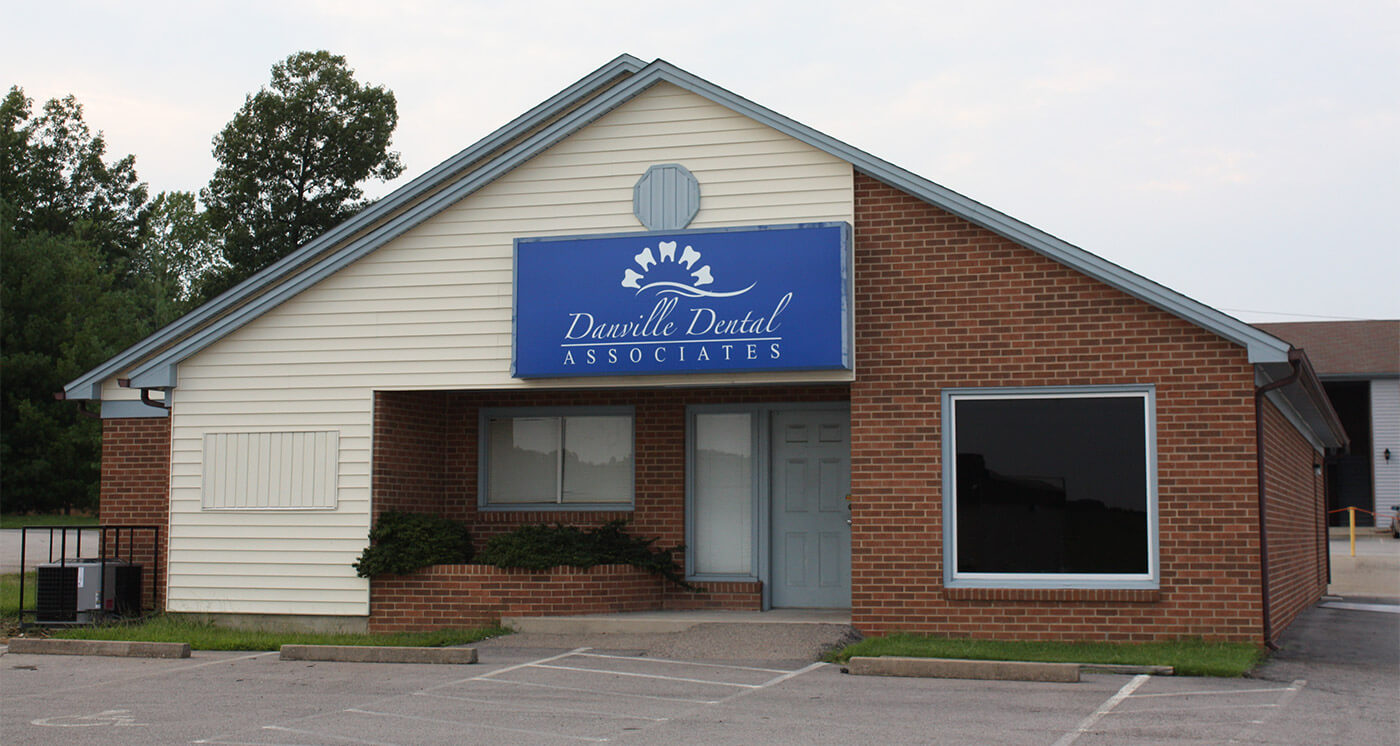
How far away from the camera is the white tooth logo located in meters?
13.4

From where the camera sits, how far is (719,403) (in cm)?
1534

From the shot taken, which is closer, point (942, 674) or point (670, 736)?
point (670, 736)

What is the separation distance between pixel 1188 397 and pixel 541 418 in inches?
286

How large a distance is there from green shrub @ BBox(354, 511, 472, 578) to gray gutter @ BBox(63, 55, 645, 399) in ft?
9.90

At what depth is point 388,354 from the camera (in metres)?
14.5

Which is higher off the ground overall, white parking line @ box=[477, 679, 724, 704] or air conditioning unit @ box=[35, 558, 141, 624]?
air conditioning unit @ box=[35, 558, 141, 624]

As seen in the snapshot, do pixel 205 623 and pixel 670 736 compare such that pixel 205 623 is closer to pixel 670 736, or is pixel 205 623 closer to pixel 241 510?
pixel 241 510

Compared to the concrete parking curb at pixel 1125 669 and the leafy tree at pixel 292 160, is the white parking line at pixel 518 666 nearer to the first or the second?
the concrete parking curb at pixel 1125 669

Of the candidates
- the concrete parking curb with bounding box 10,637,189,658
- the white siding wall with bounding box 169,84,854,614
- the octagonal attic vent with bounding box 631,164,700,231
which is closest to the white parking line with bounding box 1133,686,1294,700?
the white siding wall with bounding box 169,84,854,614

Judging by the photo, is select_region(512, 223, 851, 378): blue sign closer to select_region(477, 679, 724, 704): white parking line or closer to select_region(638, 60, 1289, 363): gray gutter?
select_region(638, 60, 1289, 363): gray gutter

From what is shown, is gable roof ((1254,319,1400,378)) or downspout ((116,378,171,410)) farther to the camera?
gable roof ((1254,319,1400,378))

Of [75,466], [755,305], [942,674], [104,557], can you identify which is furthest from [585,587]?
[75,466]

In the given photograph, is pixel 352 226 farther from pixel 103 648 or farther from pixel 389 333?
pixel 103 648

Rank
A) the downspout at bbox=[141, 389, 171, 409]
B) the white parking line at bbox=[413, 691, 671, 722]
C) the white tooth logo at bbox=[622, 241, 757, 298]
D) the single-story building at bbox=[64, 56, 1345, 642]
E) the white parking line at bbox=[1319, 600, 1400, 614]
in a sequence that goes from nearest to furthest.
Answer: the white parking line at bbox=[413, 691, 671, 722]
the single-story building at bbox=[64, 56, 1345, 642]
the white tooth logo at bbox=[622, 241, 757, 298]
the downspout at bbox=[141, 389, 171, 409]
the white parking line at bbox=[1319, 600, 1400, 614]
